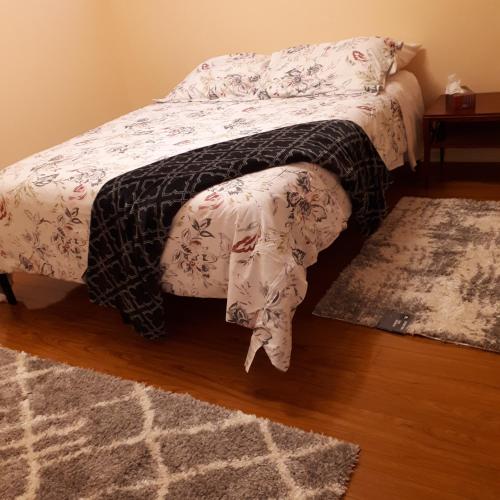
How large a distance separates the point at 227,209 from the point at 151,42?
2792 mm

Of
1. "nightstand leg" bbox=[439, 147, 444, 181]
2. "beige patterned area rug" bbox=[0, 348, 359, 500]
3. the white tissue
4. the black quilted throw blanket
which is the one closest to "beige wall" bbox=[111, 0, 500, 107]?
the white tissue

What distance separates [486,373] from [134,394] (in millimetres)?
1132

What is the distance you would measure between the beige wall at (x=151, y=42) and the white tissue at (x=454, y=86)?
0.48ft

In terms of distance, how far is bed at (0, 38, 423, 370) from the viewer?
55.6 inches

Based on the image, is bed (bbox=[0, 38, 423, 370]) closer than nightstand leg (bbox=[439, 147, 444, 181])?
Yes

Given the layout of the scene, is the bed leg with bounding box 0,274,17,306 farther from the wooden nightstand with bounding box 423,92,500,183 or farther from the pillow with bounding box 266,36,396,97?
the wooden nightstand with bounding box 423,92,500,183

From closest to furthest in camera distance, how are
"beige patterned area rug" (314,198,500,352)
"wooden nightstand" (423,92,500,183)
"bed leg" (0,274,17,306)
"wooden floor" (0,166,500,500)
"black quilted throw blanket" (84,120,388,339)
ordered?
"wooden floor" (0,166,500,500), "black quilted throw blanket" (84,120,388,339), "beige patterned area rug" (314,198,500,352), "bed leg" (0,274,17,306), "wooden nightstand" (423,92,500,183)

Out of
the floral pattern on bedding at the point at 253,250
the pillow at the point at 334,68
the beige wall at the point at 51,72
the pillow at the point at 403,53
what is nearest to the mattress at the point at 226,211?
the floral pattern on bedding at the point at 253,250

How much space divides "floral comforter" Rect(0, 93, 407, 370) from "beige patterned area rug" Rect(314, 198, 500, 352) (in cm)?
29

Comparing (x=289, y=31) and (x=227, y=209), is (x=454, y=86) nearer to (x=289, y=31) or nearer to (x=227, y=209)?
(x=289, y=31)

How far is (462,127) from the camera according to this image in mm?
2840

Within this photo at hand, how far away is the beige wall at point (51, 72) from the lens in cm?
297

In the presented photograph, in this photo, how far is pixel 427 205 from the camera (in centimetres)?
253

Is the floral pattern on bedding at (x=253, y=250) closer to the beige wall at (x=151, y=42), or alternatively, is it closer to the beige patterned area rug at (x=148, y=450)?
the beige patterned area rug at (x=148, y=450)
